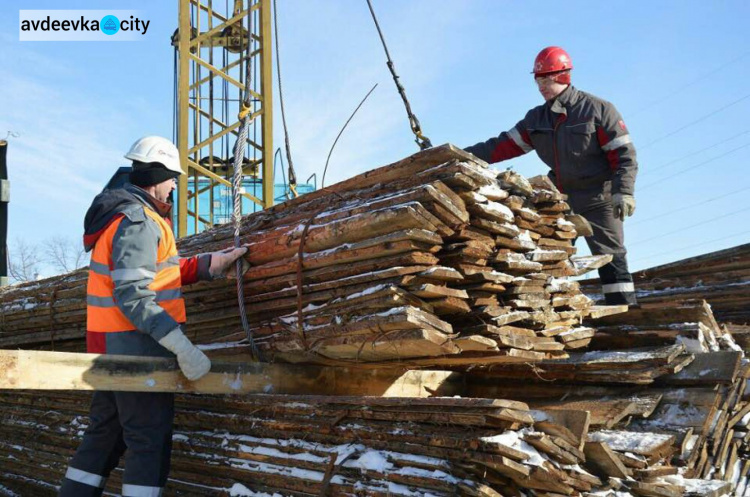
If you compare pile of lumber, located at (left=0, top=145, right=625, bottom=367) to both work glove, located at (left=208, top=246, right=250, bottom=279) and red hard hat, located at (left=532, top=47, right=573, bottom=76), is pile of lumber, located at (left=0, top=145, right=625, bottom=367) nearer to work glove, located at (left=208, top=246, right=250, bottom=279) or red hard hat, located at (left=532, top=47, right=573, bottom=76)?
work glove, located at (left=208, top=246, right=250, bottom=279)

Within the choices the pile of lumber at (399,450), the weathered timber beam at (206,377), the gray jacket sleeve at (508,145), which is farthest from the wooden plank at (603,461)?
the gray jacket sleeve at (508,145)

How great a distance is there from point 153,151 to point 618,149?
3.38 meters

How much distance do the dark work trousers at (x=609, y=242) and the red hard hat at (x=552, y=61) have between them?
0.98 metres

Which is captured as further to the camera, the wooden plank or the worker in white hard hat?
the worker in white hard hat

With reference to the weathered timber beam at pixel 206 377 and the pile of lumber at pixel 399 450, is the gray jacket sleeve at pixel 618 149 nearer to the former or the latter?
the weathered timber beam at pixel 206 377

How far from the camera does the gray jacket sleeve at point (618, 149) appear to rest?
5.32 m

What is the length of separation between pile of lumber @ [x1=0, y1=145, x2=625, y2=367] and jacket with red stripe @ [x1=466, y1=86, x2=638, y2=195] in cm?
118

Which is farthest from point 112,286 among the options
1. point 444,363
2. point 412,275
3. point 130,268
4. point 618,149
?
point 618,149

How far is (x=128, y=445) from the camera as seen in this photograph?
3.59 metres

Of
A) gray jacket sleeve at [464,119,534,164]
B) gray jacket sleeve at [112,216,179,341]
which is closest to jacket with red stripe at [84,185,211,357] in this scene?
gray jacket sleeve at [112,216,179,341]

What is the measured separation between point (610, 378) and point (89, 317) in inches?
118

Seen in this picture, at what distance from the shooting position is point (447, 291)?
3.45 meters

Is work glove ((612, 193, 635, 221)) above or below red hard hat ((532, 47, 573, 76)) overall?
below

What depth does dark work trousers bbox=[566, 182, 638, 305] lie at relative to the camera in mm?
5488
